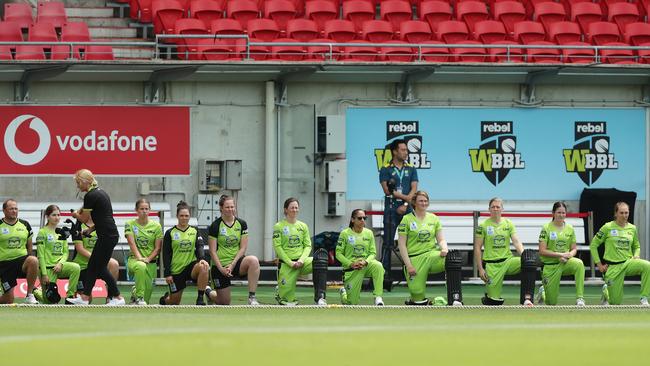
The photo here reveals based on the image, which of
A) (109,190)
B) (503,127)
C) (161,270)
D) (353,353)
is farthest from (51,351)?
(503,127)

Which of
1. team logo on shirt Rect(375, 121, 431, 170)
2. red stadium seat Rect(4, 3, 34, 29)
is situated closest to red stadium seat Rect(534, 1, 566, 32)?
team logo on shirt Rect(375, 121, 431, 170)

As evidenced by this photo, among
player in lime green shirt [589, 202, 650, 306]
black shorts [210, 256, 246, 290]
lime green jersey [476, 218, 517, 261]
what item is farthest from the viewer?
lime green jersey [476, 218, 517, 261]

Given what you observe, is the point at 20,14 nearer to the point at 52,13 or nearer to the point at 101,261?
the point at 52,13

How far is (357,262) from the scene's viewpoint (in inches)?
645

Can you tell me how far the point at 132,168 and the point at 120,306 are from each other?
329 inches

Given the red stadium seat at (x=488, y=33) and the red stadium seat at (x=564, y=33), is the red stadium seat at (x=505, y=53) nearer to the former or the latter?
the red stadium seat at (x=488, y=33)

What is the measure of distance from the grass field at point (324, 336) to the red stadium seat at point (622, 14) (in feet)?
42.8

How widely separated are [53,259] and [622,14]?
13948 millimetres

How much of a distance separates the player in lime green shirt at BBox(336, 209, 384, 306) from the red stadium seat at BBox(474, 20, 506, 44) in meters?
8.98

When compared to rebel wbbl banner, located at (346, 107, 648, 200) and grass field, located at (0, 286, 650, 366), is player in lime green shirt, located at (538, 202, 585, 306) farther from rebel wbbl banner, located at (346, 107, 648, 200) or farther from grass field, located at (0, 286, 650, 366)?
rebel wbbl banner, located at (346, 107, 648, 200)

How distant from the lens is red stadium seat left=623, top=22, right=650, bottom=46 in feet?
83.1

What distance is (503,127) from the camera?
2344 cm

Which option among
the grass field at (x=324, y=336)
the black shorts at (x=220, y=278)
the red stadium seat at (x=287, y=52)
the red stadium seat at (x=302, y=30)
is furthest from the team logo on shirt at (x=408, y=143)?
the grass field at (x=324, y=336)

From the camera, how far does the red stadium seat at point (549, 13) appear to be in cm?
2609
